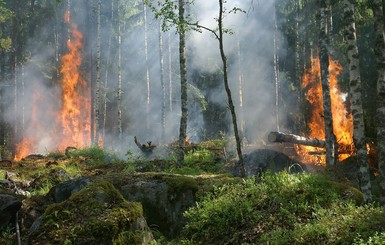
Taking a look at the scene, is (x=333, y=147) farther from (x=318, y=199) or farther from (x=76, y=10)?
(x=76, y=10)

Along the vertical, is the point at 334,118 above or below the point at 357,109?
below

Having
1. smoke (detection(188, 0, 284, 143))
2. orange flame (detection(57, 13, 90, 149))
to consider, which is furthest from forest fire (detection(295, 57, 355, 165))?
orange flame (detection(57, 13, 90, 149))

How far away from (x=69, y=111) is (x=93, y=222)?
3074 cm

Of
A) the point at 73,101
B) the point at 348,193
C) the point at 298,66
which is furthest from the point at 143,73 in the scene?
the point at 348,193

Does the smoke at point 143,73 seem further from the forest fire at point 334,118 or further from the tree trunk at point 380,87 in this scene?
the tree trunk at point 380,87

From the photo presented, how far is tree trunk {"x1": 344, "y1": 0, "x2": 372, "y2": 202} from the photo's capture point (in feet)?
31.8

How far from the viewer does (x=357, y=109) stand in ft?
32.2

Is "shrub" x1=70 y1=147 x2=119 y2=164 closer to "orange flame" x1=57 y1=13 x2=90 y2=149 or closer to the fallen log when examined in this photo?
the fallen log

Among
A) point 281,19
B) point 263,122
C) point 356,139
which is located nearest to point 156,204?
point 356,139

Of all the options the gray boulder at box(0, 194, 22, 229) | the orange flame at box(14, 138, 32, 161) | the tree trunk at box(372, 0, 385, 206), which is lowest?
the orange flame at box(14, 138, 32, 161)

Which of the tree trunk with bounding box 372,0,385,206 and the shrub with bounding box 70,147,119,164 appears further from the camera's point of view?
the shrub with bounding box 70,147,119,164

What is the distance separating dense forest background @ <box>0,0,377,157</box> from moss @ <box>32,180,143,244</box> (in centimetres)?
2181

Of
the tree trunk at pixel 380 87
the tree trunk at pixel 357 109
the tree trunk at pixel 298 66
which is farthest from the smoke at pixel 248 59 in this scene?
the tree trunk at pixel 380 87

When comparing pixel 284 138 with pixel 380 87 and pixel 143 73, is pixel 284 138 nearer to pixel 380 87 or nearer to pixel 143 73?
pixel 380 87
